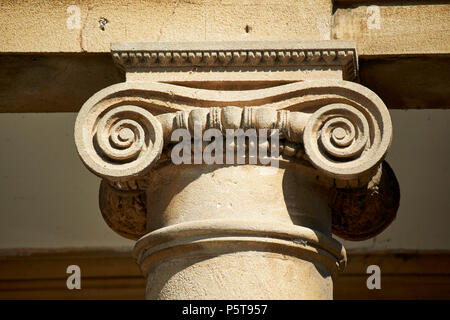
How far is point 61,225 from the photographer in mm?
13086

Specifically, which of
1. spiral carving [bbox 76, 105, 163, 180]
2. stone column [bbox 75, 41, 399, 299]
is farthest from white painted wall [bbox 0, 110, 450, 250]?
spiral carving [bbox 76, 105, 163, 180]

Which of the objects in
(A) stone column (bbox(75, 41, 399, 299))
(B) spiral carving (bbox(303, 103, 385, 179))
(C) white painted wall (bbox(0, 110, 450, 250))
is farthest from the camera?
(C) white painted wall (bbox(0, 110, 450, 250))

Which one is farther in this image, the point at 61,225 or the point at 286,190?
the point at 61,225

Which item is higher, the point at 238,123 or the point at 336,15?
the point at 336,15

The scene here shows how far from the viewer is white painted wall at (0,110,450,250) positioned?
42.1 feet

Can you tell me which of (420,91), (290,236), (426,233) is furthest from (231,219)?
(426,233)

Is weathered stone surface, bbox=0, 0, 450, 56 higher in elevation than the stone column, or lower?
higher

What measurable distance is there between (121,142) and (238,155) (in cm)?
75

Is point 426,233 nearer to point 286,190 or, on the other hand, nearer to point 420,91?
point 420,91

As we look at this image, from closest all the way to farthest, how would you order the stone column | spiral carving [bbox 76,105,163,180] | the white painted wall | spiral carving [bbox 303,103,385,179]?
1. the stone column
2. spiral carving [bbox 303,103,385,179]
3. spiral carving [bbox 76,105,163,180]
4. the white painted wall

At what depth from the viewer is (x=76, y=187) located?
1325cm

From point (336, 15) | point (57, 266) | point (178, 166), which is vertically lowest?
point (57, 266)

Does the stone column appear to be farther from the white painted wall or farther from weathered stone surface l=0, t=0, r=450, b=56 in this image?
the white painted wall

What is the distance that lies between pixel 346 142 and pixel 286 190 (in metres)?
0.49
